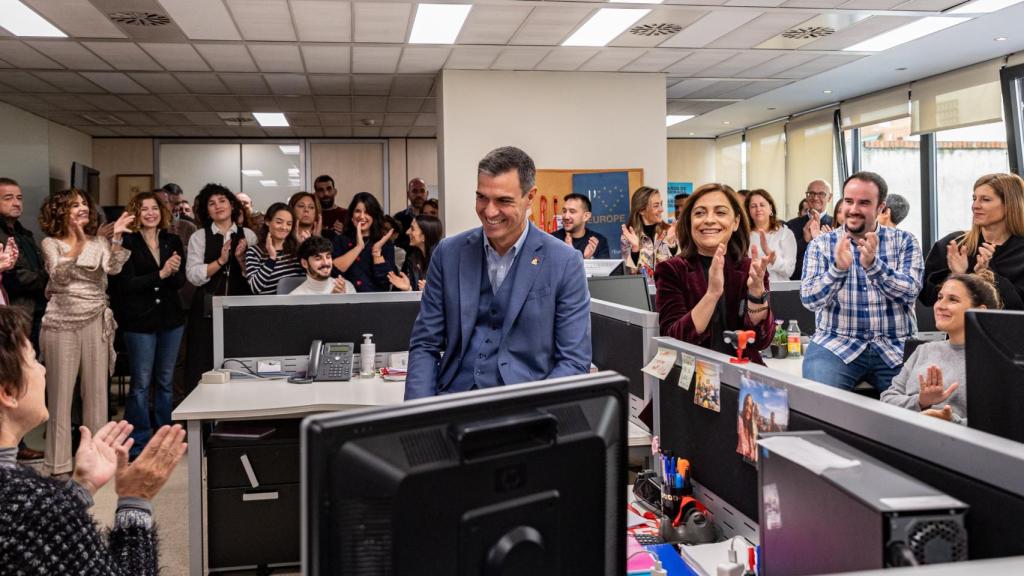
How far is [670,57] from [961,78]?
9.87 feet

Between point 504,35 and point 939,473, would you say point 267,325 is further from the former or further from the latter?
point 504,35

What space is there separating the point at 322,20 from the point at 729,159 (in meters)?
8.71

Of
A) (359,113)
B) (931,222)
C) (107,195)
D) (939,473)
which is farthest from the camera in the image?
(107,195)

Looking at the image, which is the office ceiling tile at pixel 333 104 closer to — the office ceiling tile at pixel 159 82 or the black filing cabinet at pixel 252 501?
the office ceiling tile at pixel 159 82

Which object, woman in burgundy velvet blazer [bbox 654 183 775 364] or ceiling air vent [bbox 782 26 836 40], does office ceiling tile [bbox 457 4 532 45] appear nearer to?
ceiling air vent [bbox 782 26 836 40]

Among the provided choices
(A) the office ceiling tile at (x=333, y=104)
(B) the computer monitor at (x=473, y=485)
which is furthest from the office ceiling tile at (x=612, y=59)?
(B) the computer monitor at (x=473, y=485)

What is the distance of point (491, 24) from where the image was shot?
5.56 metres

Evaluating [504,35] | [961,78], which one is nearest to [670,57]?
[504,35]

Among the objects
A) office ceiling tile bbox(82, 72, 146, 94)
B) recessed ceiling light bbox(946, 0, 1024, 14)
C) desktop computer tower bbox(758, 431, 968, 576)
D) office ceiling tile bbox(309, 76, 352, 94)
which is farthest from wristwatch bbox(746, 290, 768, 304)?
office ceiling tile bbox(82, 72, 146, 94)

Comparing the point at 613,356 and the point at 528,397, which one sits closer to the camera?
the point at 528,397

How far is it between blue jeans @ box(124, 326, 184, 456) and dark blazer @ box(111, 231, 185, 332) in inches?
2.2

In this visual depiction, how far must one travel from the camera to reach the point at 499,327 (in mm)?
2127

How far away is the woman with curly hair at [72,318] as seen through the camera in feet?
13.5

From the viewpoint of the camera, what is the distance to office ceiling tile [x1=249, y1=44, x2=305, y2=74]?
20.0ft
